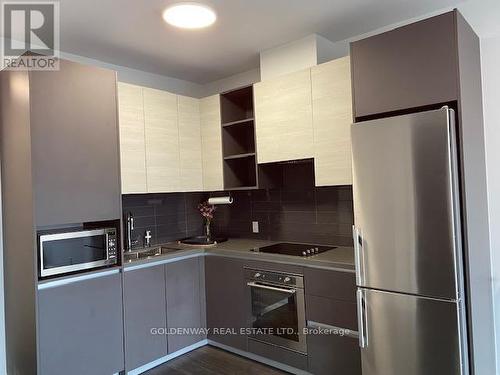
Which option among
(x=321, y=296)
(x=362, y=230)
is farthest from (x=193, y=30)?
(x=321, y=296)

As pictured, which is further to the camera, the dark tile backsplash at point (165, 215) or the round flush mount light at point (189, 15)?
the dark tile backsplash at point (165, 215)

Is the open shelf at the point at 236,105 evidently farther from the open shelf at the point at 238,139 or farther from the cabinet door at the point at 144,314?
the cabinet door at the point at 144,314

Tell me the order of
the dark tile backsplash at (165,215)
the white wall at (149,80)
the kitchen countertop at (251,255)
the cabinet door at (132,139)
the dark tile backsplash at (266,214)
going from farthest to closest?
the dark tile backsplash at (165,215) → the white wall at (149,80) → the dark tile backsplash at (266,214) → the cabinet door at (132,139) → the kitchen countertop at (251,255)

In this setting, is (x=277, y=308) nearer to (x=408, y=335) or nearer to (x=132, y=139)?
(x=408, y=335)

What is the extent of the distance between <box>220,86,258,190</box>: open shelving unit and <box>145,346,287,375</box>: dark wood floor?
4.86ft

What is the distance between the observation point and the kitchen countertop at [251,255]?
245 cm

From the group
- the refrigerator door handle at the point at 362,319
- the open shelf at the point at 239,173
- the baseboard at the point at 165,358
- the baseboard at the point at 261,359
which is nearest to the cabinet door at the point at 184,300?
the baseboard at the point at 165,358

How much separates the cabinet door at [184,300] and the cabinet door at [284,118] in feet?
3.83

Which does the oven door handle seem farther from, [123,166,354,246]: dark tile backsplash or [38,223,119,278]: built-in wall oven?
[38,223,119,278]: built-in wall oven

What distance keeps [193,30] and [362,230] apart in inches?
73.1

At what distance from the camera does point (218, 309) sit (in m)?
3.15

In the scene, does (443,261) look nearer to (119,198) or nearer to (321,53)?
(321,53)

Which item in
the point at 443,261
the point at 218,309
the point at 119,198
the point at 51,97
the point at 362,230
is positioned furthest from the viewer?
the point at 218,309

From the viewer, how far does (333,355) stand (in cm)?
240
